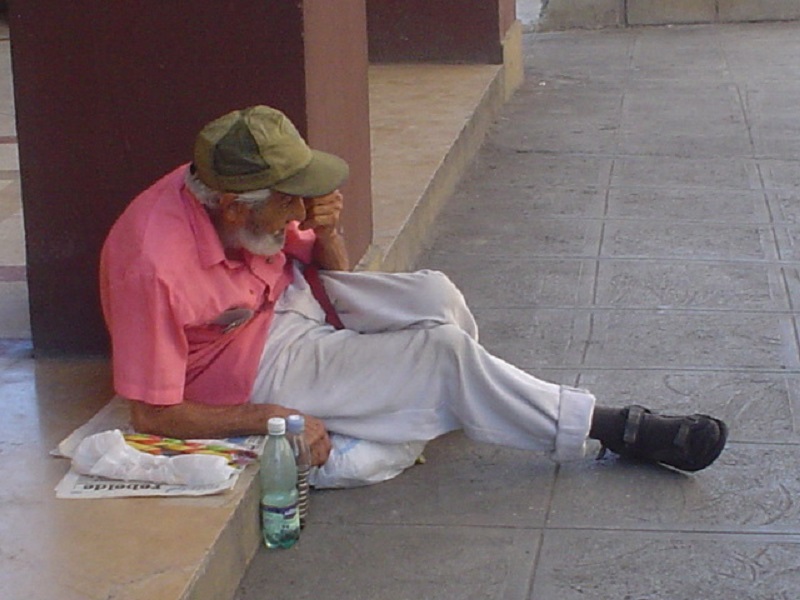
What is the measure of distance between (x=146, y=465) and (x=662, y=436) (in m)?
1.34

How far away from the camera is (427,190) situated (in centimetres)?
646

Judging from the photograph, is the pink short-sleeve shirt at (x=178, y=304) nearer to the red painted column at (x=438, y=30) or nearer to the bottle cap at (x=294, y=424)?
the bottle cap at (x=294, y=424)

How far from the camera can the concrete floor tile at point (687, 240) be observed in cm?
612

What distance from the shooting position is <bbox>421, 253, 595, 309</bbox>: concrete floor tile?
18.3 feet

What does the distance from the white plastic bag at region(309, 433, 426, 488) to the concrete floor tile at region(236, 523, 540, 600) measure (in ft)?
0.57

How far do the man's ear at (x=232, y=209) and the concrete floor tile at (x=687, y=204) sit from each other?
11.4 ft

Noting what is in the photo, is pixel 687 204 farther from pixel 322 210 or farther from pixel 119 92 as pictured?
pixel 322 210

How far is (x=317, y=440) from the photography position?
12.2 feet

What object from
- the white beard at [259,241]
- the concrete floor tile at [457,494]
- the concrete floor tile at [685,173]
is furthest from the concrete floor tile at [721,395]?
the concrete floor tile at [685,173]

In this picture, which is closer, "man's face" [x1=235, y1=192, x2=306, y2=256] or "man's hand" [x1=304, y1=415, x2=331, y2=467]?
"man's face" [x1=235, y1=192, x2=306, y2=256]

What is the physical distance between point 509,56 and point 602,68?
1251mm

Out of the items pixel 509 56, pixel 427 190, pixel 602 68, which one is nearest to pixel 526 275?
pixel 427 190

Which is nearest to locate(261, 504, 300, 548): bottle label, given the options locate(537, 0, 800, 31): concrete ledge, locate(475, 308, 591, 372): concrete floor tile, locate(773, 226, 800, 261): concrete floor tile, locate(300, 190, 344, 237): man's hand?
locate(300, 190, 344, 237): man's hand

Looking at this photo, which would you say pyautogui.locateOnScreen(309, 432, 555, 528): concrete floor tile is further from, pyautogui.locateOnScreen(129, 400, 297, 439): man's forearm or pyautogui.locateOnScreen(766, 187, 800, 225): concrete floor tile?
pyautogui.locateOnScreen(766, 187, 800, 225): concrete floor tile
